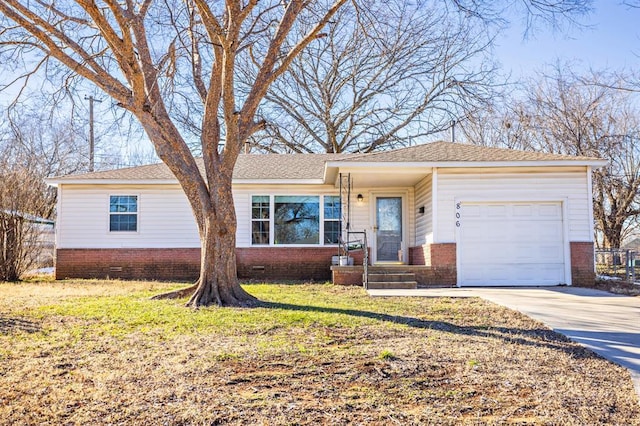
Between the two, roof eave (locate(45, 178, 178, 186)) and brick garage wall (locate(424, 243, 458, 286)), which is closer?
brick garage wall (locate(424, 243, 458, 286))

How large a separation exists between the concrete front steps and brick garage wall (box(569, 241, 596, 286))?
355 cm

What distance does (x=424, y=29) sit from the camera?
22547mm

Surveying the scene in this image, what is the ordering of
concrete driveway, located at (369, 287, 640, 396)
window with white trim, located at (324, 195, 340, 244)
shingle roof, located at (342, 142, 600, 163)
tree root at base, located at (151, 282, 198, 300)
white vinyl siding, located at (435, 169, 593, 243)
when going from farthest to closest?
window with white trim, located at (324, 195, 340, 244) < white vinyl siding, located at (435, 169, 593, 243) < shingle roof, located at (342, 142, 600, 163) < tree root at base, located at (151, 282, 198, 300) < concrete driveway, located at (369, 287, 640, 396)

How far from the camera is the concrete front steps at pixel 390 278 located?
36.9 feet

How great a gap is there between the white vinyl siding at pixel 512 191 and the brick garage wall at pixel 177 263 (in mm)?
3843

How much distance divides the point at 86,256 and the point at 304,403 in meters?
12.6

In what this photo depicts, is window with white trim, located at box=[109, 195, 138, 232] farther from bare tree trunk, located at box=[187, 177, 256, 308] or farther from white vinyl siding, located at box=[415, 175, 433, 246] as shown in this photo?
white vinyl siding, located at box=[415, 175, 433, 246]

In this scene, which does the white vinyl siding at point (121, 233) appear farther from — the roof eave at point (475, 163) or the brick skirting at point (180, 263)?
the roof eave at point (475, 163)

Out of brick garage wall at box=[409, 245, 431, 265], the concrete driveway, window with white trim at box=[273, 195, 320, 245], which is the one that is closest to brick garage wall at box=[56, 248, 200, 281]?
window with white trim at box=[273, 195, 320, 245]

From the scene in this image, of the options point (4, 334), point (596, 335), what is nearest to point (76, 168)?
point (4, 334)

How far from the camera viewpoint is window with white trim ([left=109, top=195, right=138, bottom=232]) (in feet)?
47.9

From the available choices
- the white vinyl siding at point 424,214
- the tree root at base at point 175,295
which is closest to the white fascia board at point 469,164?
the white vinyl siding at point 424,214

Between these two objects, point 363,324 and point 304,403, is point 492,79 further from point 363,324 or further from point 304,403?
point 304,403

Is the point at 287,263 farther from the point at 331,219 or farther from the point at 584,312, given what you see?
the point at 584,312
